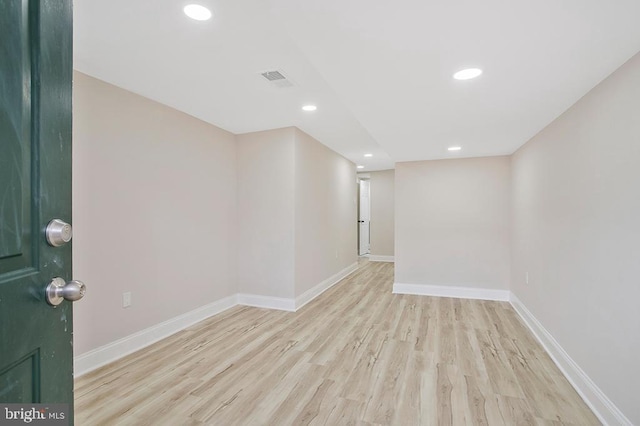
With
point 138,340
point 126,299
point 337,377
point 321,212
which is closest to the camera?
point 337,377

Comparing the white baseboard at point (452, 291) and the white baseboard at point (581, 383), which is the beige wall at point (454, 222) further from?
the white baseboard at point (581, 383)

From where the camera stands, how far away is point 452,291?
4629mm

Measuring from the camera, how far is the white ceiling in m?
1.32

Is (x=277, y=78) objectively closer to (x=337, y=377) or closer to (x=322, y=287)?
(x=337, y=377)

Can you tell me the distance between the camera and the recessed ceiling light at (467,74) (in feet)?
5.96

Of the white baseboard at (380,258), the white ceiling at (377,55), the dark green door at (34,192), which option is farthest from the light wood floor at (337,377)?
the white baseboard at (380,258)

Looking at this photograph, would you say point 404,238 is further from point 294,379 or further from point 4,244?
point 4,244

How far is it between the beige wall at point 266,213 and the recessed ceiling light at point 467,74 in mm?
2296

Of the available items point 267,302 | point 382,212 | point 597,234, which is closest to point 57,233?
point 597,234

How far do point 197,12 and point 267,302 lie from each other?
10.6 feet

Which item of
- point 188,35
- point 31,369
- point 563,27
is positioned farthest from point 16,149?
point 563,27

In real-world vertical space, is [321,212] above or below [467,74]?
below

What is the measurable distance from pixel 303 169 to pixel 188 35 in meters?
2.38

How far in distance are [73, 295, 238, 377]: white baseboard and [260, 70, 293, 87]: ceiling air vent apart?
8.28ft
